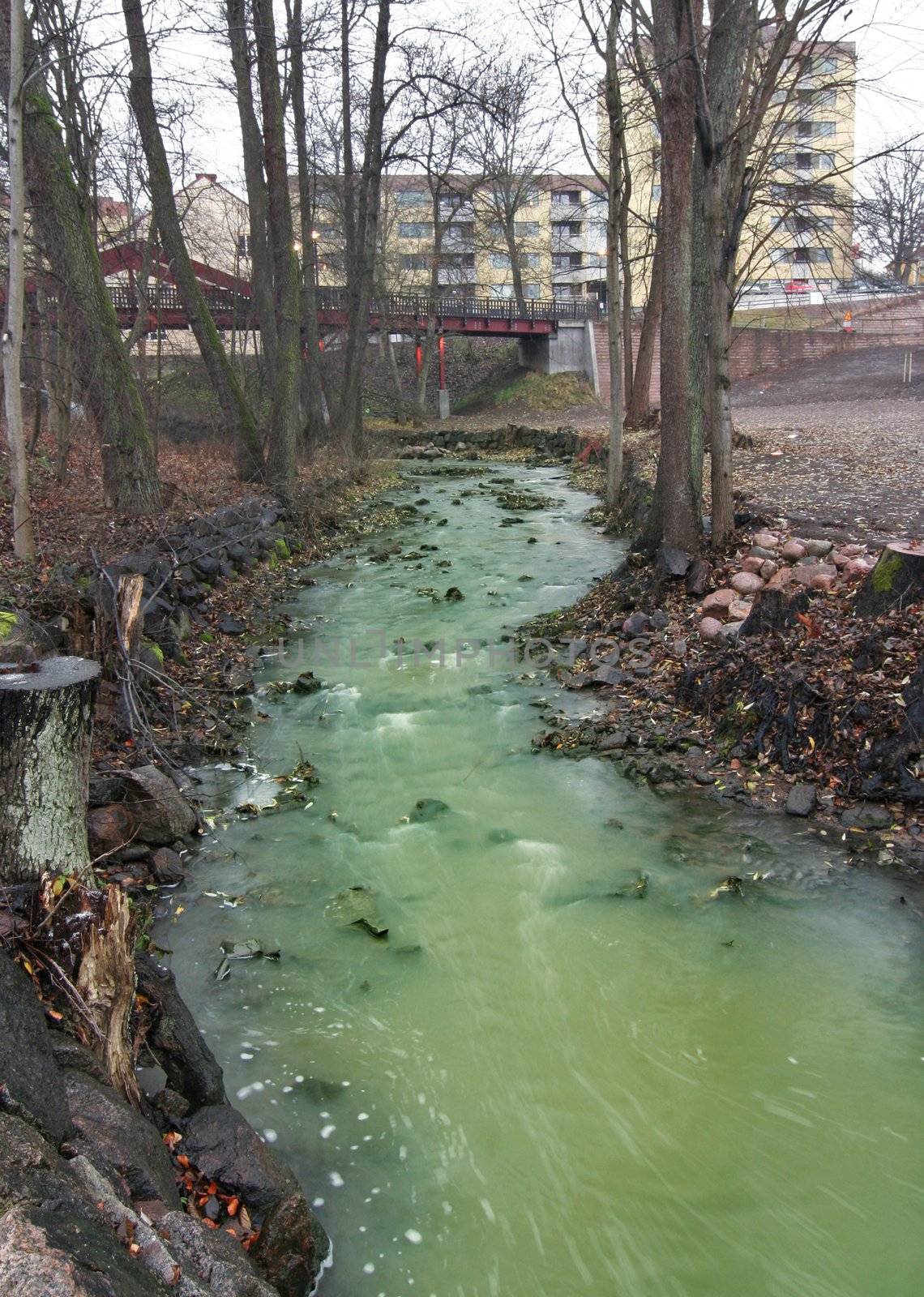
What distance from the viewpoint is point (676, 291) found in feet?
33.9

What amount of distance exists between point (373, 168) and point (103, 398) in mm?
11713

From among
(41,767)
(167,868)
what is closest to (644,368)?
(167,868)

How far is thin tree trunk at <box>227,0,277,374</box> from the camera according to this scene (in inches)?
630

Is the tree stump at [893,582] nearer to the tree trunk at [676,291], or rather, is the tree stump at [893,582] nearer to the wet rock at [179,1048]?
the tree trunk at [676,291]

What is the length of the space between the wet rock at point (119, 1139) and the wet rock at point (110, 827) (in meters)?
2.57

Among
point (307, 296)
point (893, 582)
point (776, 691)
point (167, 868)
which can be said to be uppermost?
point (307, 296)

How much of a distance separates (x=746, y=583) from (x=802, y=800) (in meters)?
3.48

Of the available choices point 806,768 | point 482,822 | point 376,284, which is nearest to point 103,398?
point 482,822

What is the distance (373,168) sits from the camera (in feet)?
67.1

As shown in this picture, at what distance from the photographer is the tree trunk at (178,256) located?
1415 centimetres

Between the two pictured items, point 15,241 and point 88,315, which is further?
point 88,315

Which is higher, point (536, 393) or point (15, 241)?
point (536, 393)

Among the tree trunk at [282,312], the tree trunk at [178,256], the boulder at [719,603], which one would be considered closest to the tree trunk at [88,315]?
the tree trunk at [178,256]

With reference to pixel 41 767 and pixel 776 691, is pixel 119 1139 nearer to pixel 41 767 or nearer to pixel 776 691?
Result: pixel 41 767
